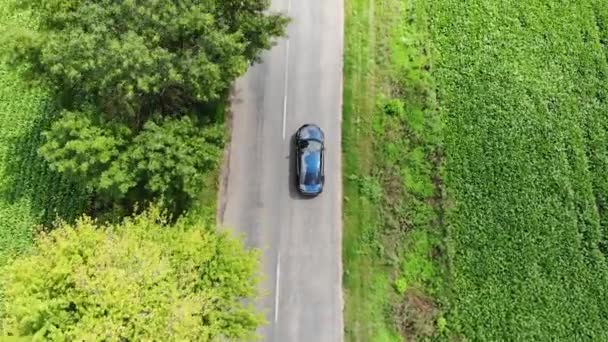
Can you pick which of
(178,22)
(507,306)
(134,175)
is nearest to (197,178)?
(134,175)

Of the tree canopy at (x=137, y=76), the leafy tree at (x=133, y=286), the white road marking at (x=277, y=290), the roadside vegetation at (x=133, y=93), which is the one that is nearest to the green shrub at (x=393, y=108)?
the roadside vegetation at (x=133, y=93)

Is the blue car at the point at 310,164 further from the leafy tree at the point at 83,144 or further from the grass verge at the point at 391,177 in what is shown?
the leafy tree at the point at 83,144

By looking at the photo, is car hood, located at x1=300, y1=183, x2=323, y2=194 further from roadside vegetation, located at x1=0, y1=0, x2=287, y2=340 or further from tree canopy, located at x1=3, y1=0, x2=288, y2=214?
tree canopy, located at x1=3, y1=0, x2=288, y2=214

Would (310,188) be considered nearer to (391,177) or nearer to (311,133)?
(311,133)

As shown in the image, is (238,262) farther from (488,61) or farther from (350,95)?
(488,61)

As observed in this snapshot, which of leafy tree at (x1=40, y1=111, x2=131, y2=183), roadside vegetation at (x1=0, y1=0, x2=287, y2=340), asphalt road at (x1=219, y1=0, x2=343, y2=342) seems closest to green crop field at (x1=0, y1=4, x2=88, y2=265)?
roadside vegetation at (x1=0, y1=0, x2=287, y2=340)

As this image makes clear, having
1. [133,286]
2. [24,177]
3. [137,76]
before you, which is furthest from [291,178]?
[24,177]
